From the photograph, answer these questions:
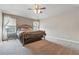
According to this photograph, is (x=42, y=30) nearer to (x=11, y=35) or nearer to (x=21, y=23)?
(x=21, y=23)

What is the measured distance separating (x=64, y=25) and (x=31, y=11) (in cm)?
75

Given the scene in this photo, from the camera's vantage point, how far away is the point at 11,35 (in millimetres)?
2354

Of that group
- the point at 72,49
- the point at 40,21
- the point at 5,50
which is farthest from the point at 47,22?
the point at 5,50

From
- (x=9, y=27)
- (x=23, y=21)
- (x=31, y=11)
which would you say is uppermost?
(x=31, y=11)

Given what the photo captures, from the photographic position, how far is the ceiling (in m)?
2.30

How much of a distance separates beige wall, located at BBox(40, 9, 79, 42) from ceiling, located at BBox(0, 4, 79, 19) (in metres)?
0.08

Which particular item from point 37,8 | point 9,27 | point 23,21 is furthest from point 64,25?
point 9,27

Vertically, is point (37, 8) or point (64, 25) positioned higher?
point (37, 8)

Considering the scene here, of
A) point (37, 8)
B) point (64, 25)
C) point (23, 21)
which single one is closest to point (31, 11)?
point (37, 8)

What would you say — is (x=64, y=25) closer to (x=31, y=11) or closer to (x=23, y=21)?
(x=31, y=11)

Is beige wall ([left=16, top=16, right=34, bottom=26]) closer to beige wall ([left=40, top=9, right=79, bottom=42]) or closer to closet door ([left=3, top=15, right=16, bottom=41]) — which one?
closet door ([left=3, top=15, right=16, bottom=41])

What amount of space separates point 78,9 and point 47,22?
0.68 meters

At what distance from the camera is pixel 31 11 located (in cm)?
235

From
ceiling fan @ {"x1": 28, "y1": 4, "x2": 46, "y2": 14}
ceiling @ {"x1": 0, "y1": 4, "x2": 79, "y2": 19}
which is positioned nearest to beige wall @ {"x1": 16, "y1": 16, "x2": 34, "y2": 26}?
ceiling @ {"x1": 0, "y1": 4, "x2": 79, "y2": 19}
